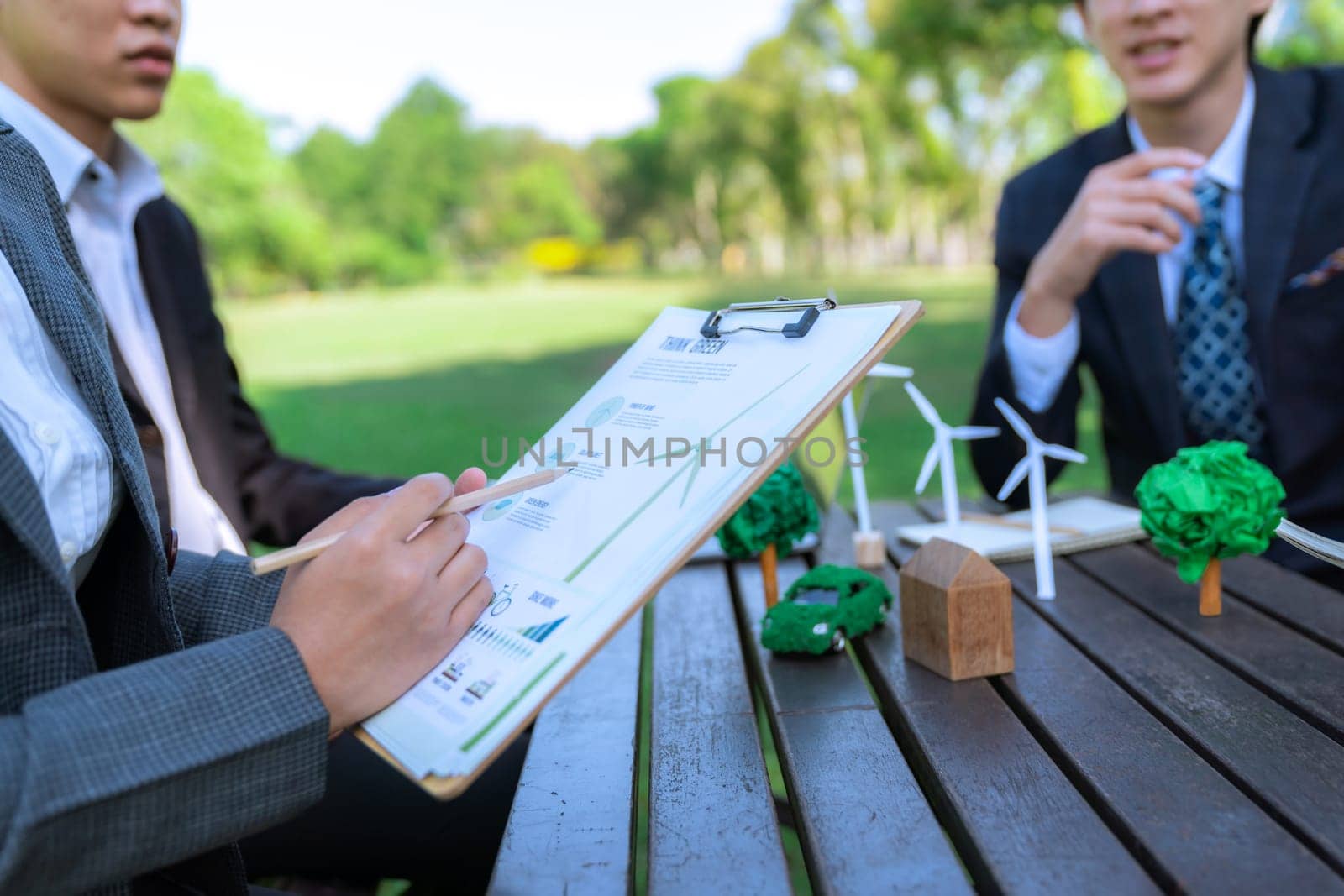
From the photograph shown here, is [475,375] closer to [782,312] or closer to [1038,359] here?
[1038,359]

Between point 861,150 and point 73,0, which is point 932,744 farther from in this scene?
point 861,150

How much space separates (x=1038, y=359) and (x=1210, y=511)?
787mm

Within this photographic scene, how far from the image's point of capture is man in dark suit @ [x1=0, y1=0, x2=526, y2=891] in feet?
4.75

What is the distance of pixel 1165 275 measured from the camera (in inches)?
86.3

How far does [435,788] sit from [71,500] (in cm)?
45

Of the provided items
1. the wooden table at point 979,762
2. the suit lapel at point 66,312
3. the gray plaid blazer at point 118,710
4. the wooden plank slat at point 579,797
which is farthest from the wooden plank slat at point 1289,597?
the suit lapel at point 66,312

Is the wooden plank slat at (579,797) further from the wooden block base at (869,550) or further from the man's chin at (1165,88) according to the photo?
the man's chin at (1165,88)

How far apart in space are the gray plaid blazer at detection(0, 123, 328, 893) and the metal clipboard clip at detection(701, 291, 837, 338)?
0.52 m

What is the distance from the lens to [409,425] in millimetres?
8141

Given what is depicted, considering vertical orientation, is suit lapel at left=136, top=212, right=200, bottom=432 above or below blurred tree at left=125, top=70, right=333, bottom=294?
below

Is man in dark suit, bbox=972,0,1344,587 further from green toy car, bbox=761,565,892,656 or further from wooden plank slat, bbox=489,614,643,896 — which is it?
wooden plank slat, bbox=489,614,643,896

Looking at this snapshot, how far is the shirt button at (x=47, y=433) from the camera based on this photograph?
923mm

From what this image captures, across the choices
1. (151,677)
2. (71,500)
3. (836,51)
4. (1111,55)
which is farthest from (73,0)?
(836,51)

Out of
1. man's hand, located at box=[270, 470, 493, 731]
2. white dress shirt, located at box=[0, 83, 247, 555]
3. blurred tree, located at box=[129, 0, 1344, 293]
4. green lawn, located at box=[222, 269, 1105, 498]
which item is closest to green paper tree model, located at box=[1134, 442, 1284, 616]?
man's hand, located at box=[270, 470, 493, 731]
